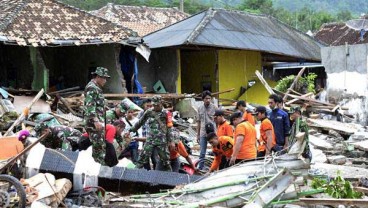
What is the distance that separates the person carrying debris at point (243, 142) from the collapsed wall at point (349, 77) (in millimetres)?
11435

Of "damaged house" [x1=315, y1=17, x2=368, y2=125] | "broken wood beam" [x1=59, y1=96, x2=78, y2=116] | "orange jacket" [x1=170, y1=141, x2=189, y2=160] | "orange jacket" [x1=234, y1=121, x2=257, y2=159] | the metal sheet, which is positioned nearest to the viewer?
"orange jacket" [x1=234, y1=121, x2=257, y2=159]

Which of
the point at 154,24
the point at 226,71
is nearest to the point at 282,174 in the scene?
the point at 226,71

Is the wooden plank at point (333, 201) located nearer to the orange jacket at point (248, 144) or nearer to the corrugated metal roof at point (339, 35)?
the orange jacket at point (248, 144)

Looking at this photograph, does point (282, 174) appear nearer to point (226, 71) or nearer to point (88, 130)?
point (88, 130)

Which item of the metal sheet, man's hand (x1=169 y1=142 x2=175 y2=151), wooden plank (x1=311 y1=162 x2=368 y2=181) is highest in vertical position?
the metal sheet

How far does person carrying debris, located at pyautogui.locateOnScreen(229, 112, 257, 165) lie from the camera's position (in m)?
9.06

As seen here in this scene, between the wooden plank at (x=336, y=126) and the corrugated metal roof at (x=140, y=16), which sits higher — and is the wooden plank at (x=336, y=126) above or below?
below

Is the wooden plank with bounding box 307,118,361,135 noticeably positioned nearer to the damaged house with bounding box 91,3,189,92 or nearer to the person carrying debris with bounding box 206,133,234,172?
the damaged house with bounding box 91,3,189,92

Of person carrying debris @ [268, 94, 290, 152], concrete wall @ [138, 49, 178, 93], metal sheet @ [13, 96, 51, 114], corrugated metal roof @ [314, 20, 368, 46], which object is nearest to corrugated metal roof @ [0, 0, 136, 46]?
metal sheet @ [13, 96, 51, 114]

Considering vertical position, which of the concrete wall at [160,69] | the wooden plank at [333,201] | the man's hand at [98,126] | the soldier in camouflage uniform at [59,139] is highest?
the concrete wall at [160,69]

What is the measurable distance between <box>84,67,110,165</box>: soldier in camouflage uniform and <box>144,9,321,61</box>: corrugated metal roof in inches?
410

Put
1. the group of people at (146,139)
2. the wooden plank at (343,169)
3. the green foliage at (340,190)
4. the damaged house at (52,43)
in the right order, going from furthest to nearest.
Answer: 1. the damaged house at (52,43)
2. the wooden plank at (343,169)
3. the group of people at (146,139)
4. the green foliage at (340,190)

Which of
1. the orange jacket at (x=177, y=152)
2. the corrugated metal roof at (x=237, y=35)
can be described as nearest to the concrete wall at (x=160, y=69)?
the corrugated metal roof at (x=237, y=35)

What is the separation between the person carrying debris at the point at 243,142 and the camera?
906cm
